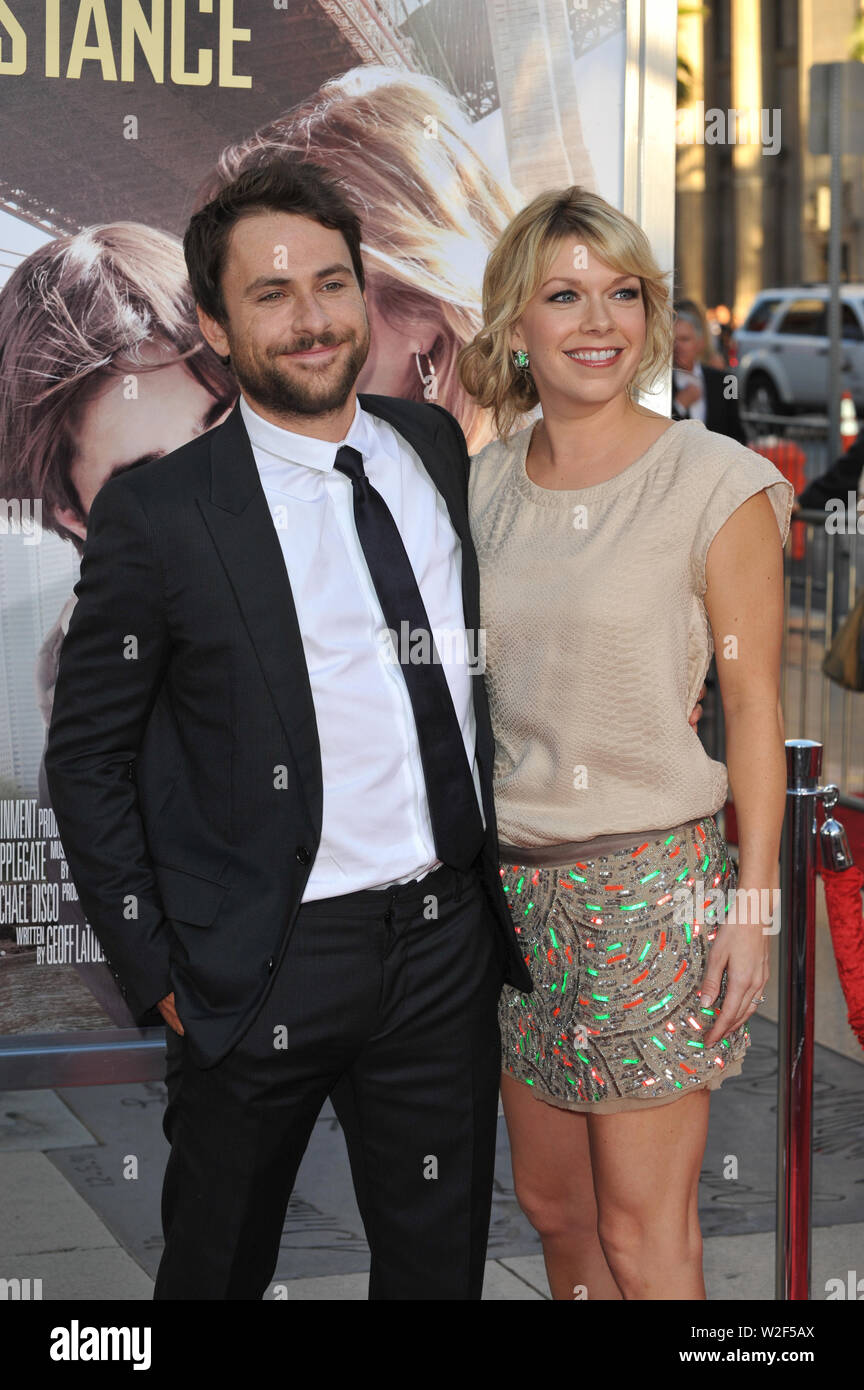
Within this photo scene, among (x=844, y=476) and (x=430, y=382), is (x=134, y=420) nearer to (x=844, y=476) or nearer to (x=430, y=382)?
(x=430, y=382)

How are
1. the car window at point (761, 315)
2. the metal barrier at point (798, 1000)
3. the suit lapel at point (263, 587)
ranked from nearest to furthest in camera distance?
the suit lapel at point (263, 587) → the metal barrier at point (798, 1000) → the car window at point (761, 315)

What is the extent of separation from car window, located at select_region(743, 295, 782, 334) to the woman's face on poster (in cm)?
2539

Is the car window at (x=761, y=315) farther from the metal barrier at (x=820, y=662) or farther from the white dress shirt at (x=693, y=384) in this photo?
the white dress shirt at (x=693, y=384)

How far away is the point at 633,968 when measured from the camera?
8.98ft

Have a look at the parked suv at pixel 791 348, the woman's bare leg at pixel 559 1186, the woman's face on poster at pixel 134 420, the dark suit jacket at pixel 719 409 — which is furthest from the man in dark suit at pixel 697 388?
the parked suv at pixel 791 348

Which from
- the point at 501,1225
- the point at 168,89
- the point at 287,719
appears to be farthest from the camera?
the point at 501,1225

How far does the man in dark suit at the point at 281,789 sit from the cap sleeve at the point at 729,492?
38 cm

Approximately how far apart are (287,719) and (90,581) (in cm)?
38

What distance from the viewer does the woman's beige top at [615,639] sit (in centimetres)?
269

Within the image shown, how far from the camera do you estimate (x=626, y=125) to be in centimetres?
379

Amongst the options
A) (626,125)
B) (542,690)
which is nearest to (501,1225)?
(542,690)

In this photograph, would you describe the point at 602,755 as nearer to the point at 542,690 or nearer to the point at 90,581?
the point at 542,690

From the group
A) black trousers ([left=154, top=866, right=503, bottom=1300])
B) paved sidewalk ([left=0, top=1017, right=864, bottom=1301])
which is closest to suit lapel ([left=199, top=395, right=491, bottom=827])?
black trousers ([left=154, top=866, right=503, bottom=1300])

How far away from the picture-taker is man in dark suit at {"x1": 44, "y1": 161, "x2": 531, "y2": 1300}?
102 inches
